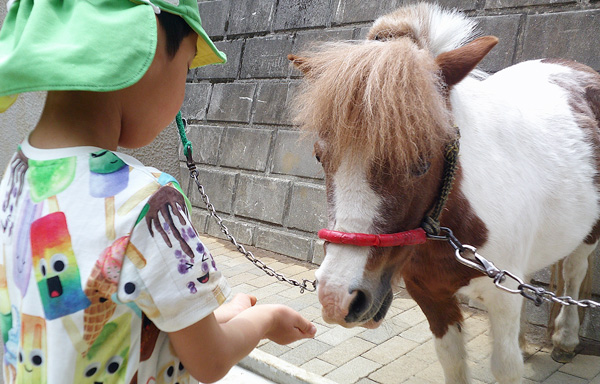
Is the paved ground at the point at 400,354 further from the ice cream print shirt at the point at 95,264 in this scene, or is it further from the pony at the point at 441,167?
the ice cream print shirt at the point at 95,264

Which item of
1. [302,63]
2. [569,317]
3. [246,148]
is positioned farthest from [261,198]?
[302,63]

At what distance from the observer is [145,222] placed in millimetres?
828

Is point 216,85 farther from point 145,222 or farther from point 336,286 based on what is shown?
point 145,222

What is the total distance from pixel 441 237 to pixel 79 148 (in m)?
1.16

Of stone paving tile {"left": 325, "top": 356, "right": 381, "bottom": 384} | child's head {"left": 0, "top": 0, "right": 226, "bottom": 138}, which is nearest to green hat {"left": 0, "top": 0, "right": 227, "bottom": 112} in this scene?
child's head {"left": 0, "top": 0, "right": 226, "bottom": 138}

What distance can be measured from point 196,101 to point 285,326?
4.85m

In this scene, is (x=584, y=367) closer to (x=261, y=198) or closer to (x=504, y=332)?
(x=504, y=332)

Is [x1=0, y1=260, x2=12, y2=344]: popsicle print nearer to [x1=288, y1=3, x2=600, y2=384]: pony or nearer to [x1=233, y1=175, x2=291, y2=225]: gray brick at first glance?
[x1=288, y1=3, x2=600, y2=384]: pony

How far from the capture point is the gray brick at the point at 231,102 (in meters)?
5.00

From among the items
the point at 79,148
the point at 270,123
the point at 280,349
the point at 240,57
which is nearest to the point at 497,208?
the point at 79,148

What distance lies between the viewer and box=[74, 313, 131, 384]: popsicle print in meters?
0.88

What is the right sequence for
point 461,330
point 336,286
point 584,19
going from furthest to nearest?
point 584,19 < point 461,330 < point 336,286

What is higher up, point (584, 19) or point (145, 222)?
point (584, 19)

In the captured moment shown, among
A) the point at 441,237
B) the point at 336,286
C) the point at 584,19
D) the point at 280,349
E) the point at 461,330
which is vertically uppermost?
the point at 584,19
